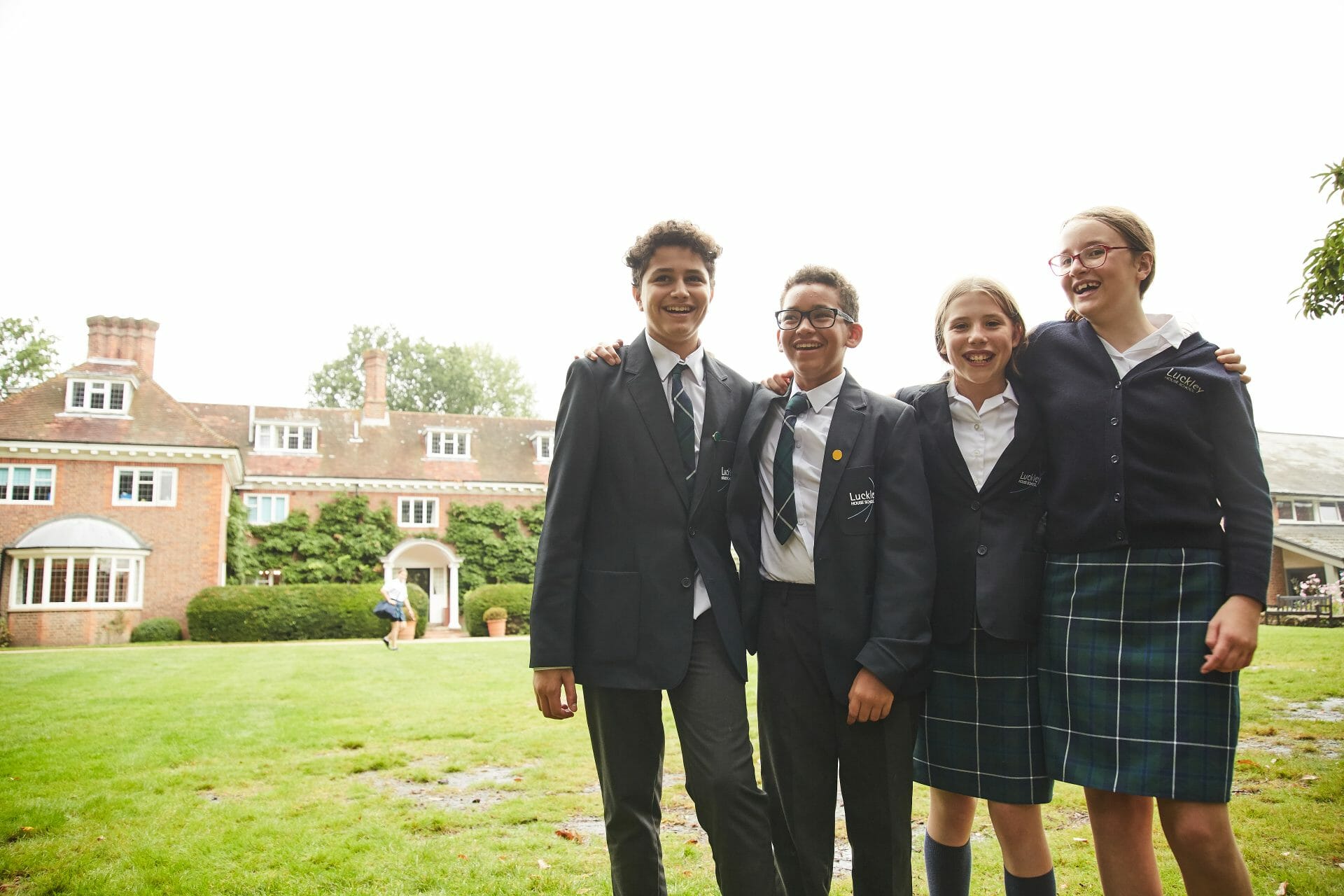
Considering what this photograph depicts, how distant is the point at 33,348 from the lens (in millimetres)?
42219

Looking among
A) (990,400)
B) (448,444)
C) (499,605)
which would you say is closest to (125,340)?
(448,444)

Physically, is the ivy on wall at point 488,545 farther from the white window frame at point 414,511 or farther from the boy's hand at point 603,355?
the boy's hand at point 603,355

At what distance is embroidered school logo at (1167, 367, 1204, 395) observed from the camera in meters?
2.74

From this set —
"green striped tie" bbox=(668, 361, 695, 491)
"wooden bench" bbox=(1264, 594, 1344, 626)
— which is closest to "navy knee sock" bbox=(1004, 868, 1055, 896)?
"green striped tie" bbox=(668, 361, 695, 491)

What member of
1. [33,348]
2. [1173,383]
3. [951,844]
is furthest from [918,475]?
[33,348]

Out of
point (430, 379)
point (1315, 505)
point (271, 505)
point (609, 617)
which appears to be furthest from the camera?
point (430, 379)

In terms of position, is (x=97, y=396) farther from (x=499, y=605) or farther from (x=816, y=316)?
(x=816, y=316)

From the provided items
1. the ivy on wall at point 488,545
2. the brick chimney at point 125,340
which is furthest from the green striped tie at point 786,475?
the brick chimney at point 125,340

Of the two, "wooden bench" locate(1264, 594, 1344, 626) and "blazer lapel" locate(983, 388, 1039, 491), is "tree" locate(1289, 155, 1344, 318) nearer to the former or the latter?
"blazer lapel" locate(983, 388, 1039, 491)

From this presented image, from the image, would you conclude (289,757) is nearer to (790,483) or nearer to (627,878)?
(627,878)

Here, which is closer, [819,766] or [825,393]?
[819,766]

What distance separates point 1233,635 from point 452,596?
108 feet

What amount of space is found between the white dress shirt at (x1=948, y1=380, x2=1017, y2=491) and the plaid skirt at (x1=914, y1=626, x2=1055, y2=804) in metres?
0.61

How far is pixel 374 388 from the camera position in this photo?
3628cm
